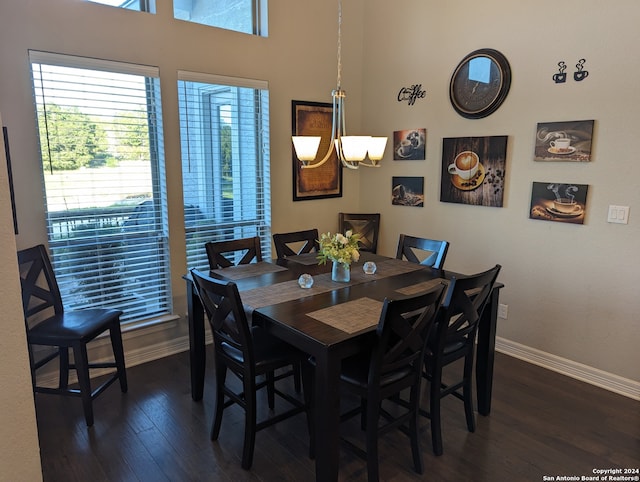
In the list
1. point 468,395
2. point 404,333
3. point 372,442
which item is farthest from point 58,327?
point 468,395

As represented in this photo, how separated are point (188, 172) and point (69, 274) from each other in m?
1.16

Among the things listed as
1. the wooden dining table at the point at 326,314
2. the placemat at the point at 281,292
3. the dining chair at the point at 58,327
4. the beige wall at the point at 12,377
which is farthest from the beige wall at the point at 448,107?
the beige wall at the point at 12,377

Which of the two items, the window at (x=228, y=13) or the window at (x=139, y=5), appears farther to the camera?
the window at (x=228, y=13)

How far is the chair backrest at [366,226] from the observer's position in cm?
451

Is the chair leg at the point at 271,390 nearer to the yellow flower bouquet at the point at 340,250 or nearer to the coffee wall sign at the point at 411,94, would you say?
the yellow flower bouquet at the point at 340,250

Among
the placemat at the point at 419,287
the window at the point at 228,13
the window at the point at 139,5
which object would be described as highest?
the window at the point at 228,13

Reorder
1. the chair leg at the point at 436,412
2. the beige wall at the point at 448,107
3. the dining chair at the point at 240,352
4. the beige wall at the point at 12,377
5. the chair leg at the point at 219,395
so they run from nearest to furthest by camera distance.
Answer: the beige wall at the point at 12,377 < the dining chair at the point at 240,352 < the chair leg at the point at 436,412 < the chair leg at the point at 219,395 < the beige wall at the point at 448,107

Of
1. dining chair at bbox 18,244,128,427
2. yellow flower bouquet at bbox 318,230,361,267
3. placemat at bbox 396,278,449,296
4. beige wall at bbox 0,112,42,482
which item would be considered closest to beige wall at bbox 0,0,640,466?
dining chair at bbox 18,244,128,427

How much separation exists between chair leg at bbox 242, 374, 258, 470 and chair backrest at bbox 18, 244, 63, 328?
156 cm

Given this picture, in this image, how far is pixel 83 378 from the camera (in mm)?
2586

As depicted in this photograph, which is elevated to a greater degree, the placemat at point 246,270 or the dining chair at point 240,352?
the placemat at point 246,270

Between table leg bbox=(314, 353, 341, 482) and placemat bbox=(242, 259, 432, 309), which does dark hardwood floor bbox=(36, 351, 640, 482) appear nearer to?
table leg bbox=(314, 353, 341, 482)

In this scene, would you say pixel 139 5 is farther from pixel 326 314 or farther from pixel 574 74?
pixel 574 74

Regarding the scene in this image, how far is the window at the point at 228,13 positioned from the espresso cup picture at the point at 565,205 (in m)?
2.80
